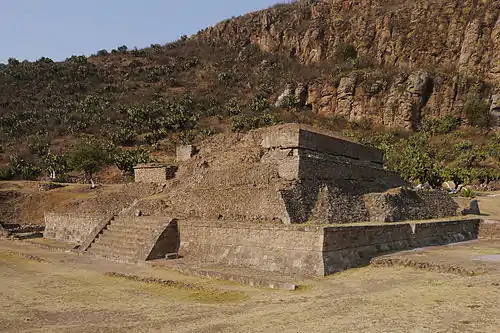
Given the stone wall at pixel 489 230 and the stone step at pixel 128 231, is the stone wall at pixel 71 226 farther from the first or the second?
the stone wall at pixel 489 230

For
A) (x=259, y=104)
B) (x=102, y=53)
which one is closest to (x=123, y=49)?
(x=102, y=53)

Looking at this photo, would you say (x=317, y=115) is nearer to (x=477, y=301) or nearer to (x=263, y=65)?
(x=263, y=65)

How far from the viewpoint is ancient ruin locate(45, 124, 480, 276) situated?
11711 millimetres

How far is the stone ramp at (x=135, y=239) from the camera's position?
1370cm

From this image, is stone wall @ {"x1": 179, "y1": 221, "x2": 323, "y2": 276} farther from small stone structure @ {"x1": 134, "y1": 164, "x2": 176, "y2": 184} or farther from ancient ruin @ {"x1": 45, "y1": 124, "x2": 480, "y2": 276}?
small stone structure @ {"x1": 134, "y1": 164, "x2": 176, "y2": 184}

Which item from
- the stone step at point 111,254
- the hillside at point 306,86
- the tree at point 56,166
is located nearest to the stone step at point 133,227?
the stone step at point 111,254

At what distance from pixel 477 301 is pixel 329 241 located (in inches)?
162

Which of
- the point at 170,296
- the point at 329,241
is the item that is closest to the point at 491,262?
the point at 329,241

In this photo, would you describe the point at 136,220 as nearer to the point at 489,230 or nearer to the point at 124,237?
the point at 124,237

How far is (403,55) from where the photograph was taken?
6406cm

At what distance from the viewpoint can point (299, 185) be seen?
1445 cm

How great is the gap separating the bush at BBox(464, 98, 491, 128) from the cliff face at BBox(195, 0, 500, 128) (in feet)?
3.28

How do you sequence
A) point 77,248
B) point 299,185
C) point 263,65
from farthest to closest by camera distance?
point 263,65 → point 77,248 → point 299,185

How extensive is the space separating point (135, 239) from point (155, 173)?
7.39 metres
